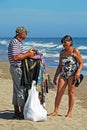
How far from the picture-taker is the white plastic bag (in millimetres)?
7414

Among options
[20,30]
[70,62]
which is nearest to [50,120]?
[70,62]

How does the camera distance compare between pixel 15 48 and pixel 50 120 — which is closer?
pixel 15 48

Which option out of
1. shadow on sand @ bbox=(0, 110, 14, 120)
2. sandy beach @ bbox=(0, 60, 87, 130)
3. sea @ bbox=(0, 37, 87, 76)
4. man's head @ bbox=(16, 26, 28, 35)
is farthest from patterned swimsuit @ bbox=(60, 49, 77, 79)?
shadow on sand @ bbox=(0, 110, 14, 120)

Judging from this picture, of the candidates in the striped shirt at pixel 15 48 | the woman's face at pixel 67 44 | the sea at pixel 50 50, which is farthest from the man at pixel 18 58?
the sea at pixel 50 50

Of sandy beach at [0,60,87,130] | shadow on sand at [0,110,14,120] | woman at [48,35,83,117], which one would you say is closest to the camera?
sandy beach at [0,60,87,130]

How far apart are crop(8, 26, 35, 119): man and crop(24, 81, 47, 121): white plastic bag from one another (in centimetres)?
18

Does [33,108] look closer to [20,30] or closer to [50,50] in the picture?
[20,30]

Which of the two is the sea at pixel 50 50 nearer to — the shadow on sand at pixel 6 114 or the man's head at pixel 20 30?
the man's head at pixel 20 30

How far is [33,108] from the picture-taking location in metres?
7.42

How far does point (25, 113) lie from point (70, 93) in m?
0.99

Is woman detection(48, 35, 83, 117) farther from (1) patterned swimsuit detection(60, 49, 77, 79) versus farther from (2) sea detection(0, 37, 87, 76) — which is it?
(2) sea detection(0, 37, 87, 76)

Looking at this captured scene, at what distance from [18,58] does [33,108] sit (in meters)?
0.94

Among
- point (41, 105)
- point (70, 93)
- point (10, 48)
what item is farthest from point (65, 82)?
point (10, 48)

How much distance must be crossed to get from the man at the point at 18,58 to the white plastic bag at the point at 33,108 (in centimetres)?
18
